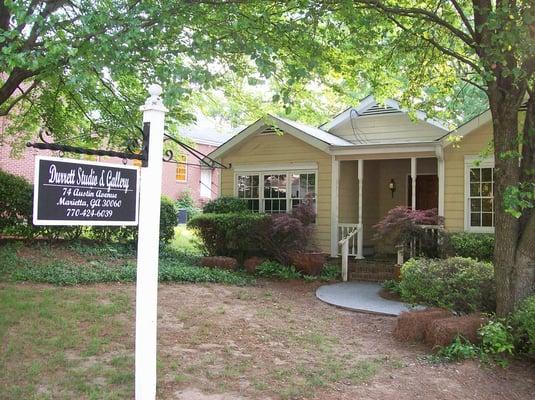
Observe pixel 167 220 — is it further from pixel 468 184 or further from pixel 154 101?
pixel 154 101

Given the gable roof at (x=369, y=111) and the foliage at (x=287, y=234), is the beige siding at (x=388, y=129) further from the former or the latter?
the foliage at (x=287, y=234)

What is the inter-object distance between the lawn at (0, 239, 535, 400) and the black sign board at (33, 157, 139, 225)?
1.99m

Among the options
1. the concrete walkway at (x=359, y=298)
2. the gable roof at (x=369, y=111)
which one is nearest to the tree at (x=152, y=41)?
the concrete walkway at (x=359, y=298)

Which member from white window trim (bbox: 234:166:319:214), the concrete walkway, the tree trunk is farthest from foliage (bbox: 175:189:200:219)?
the tree trunk

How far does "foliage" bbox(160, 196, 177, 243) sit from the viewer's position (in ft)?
50.9

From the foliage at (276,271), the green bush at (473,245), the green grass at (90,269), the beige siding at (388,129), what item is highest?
the beige siding at (388,129)

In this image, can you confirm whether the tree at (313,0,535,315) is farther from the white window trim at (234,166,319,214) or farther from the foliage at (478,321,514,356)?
the white window trim at (234,166,319,214)

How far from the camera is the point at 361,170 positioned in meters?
13.8

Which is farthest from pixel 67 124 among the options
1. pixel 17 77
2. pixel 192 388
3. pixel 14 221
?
pixel 192 388

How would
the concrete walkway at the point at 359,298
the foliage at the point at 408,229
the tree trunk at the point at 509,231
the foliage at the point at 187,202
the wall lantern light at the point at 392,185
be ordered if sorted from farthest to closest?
the foliage at the point at 187,202 → the wall lantern light at the point at 392,185 → the foliage at the point at 408,229 → the concrete walkway at the point at 359,298 → the tree trunk at the point at 509,231

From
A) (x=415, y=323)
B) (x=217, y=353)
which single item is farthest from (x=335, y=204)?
(x=217, y=353)

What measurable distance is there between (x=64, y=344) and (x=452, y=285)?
17.5ft

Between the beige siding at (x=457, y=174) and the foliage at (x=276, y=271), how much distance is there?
3795 millimetres

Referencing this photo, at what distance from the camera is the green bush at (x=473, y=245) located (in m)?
11.3
